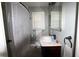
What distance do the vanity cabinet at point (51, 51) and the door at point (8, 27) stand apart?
0.28m

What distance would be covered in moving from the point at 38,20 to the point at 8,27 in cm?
28

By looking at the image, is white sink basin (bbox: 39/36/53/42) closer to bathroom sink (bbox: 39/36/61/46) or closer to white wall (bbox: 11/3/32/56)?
bathroom sink (bbox: 39/36/61/46)

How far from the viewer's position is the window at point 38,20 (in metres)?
0.95

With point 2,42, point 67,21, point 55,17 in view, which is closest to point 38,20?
point 55,17

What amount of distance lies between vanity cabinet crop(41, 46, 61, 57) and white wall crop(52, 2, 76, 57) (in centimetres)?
7

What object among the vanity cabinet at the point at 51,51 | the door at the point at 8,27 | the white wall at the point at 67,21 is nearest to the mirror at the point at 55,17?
the white wall at the point at 67,21

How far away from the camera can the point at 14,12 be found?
3.15ft

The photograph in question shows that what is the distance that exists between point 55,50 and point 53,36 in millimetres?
139

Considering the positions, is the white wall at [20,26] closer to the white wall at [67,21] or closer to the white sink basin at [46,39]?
the white sink basin at [46,39]

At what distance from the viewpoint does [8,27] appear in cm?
96

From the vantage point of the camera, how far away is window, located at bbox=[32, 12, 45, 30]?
3.11 feet

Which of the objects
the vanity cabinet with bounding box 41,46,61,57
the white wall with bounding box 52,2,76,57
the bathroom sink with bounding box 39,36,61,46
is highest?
the white wall with bounding box 52,2,76,57

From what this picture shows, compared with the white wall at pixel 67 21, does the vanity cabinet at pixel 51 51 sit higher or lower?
lower

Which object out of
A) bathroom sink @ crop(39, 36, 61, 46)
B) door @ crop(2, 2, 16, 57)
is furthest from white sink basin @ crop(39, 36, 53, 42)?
door @ crop(2, 2, 16, 57)
